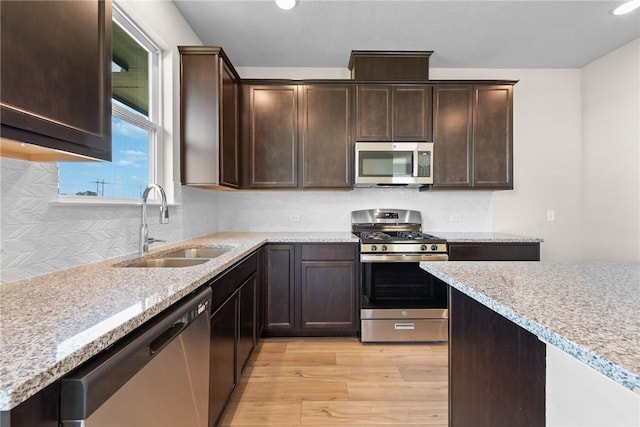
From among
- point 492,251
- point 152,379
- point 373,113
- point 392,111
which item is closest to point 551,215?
point 492,251

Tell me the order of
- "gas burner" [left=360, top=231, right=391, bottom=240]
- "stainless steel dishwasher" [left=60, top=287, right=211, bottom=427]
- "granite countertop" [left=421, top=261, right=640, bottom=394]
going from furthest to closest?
1. "gas burner" [left=360, top=231, right=391, bottom=240]
2. "stainless steel dishwasher" [left=60, top=287, right=211, bottom=427]
3. "granite countertop" [left=421, top=261, right=640, bottom=394]

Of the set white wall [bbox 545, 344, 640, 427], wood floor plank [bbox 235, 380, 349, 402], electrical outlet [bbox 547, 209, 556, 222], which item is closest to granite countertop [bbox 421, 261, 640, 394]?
white wall [bbox 545, 344, 640, 427]

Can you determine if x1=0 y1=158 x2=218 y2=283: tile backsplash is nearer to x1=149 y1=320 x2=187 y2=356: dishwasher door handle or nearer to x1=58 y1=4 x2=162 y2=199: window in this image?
x1=58 y1=4 x2=162 y2=199: window

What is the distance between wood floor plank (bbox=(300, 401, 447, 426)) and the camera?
168 cm

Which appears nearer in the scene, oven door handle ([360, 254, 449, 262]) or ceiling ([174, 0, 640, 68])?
ceiling ([174, 0, 640, 68])

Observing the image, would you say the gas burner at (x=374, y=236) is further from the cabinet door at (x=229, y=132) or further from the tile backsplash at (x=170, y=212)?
the cabinet door at (x=229, y=132)

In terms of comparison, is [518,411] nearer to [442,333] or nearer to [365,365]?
[365,365]

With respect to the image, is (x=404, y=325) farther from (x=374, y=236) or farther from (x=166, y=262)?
(x=166, y=262)

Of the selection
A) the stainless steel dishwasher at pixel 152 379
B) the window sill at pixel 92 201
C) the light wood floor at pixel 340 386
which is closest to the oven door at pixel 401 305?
the light wood floor at pixel 340 386

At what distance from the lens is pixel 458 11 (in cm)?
238

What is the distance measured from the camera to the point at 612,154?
2.99 m

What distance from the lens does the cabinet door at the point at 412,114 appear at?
292cm

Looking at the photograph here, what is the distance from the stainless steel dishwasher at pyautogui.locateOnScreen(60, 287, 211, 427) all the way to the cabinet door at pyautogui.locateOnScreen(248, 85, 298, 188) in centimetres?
178

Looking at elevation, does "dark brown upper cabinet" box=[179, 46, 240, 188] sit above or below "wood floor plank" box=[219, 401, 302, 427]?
above
